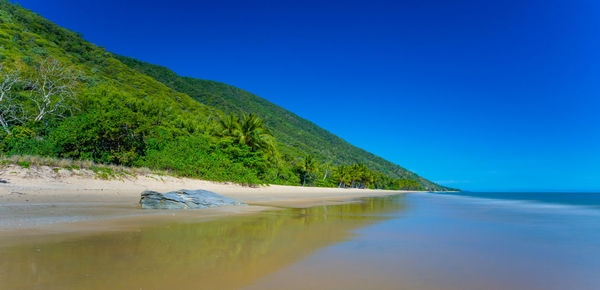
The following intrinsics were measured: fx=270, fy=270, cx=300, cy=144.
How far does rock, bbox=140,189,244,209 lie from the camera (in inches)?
400

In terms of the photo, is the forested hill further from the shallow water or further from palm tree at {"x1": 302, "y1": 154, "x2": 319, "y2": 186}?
the shallow water

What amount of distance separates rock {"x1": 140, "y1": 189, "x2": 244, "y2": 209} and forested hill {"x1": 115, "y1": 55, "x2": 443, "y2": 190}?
73481mm

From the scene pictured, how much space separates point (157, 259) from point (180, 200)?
7.28 m

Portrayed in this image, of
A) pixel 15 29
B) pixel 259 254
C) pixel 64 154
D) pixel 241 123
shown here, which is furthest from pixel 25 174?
pixel 15 29

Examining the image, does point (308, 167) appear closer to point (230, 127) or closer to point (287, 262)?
point (230, 127)

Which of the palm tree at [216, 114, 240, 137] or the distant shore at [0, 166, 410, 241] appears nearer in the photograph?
the distant shore at [0, 166, 410, 241]

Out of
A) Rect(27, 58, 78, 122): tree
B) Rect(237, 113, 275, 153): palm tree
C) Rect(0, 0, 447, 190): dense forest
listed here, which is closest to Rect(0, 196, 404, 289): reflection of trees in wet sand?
Rect(0, 0, 447, 190): dense forest

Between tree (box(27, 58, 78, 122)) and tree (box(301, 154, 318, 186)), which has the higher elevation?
tree (box(27, 58, 78, 122))

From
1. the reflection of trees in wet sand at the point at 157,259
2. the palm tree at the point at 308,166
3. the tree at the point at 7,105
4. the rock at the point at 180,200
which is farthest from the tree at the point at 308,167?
the reflection of trees in wet sand at the point at 157,259

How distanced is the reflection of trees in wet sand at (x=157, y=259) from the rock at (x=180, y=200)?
413 cm

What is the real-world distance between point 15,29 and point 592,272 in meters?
76.2

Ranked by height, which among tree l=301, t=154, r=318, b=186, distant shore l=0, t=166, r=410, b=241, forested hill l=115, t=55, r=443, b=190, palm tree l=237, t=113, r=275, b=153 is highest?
forested hill l=115, t=55, r=443, b=190

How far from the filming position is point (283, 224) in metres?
8.26

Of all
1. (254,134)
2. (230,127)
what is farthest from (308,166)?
(230,127)
